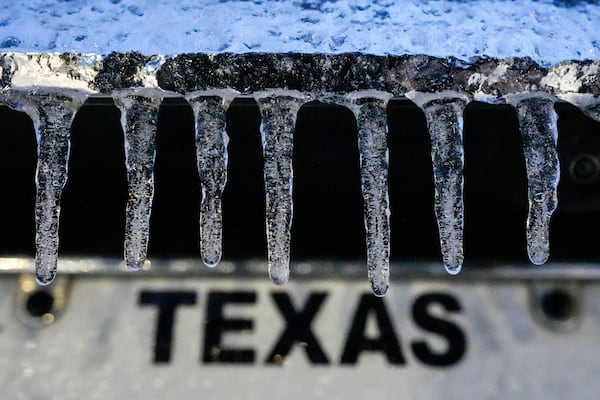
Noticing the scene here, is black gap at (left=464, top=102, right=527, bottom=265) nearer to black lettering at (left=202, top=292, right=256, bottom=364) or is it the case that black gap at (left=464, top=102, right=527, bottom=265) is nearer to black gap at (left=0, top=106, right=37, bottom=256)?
black lettering at (left=202, top=292, right=256, bottom=364)

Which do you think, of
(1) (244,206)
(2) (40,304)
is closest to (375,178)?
(1) (244,206)

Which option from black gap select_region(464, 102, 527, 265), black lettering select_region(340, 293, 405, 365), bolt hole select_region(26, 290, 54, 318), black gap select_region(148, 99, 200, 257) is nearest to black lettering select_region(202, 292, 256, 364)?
black gap select_region(148, 99, 200, 257)

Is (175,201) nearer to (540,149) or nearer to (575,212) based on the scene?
(540,149)

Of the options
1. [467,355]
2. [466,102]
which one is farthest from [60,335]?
[466,102]

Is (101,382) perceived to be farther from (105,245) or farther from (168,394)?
(105,245)

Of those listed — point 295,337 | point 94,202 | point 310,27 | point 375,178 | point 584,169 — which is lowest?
point 295,337

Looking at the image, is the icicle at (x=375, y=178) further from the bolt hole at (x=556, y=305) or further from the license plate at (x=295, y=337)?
the bolt hole at (x=556, y=305)

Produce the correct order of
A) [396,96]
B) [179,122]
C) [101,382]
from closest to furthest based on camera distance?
[396,96]
[179,122]
[101,382]

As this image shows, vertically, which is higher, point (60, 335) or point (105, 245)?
point (105, 245)
